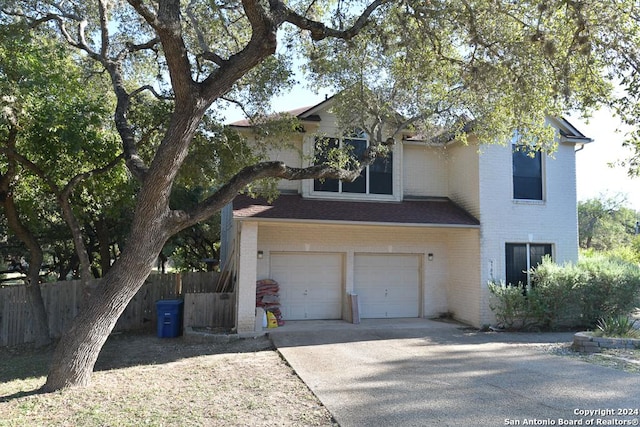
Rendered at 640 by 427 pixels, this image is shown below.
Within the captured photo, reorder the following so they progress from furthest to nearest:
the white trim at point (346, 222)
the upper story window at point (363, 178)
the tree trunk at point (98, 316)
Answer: the upper story window at point (363, 178), the white trim at point (346, 222), the tree trunk at point (98, 316)

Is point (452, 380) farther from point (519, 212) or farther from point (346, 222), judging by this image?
point (519, 212)

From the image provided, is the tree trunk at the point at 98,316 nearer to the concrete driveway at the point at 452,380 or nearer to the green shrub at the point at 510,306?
the concrete driveway at the point at 452,380

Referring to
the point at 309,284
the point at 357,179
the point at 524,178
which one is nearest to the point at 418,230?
the point at 357,179

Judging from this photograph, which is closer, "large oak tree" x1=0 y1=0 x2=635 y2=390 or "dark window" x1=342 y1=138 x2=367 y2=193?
"large oak tree" x1=0 y1=0 x2=635 y2=390

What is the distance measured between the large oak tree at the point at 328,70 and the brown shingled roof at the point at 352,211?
1.36 meters

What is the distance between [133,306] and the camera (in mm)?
14023

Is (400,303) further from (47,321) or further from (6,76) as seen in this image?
(6,76)

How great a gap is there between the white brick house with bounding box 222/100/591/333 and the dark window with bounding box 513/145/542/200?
0.03m

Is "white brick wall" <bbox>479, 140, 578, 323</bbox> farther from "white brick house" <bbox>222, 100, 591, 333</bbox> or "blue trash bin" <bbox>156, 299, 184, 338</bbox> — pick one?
"blue trash bin" <bbox>156, 299, 184, 338</bbox>

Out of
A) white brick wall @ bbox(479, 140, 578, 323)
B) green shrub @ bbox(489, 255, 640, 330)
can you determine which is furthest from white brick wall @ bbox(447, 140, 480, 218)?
green shrub @ bbox(489, 255, 640, 330)

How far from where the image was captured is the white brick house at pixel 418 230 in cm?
1343

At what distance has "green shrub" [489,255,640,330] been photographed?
41.0 feet

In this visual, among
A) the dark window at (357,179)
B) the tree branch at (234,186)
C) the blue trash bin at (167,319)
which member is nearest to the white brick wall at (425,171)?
the dark window at (357,179)

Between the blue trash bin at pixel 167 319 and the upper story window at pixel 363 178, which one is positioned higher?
the upper story window at pixel 363 178
